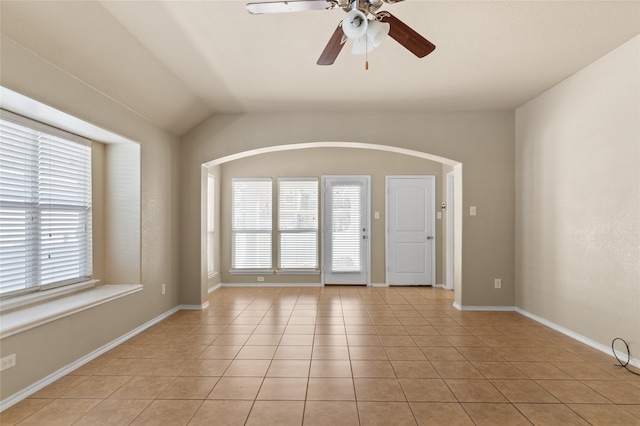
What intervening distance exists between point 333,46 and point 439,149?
309 cm

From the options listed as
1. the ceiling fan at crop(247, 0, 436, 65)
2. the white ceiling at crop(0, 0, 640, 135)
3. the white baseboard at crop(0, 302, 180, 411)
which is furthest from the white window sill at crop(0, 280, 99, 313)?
the ceiling fan at crop(247, 0, 436, 65)

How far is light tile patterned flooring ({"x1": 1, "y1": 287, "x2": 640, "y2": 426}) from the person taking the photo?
2.24 m

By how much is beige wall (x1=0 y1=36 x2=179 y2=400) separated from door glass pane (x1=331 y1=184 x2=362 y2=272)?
288 cm

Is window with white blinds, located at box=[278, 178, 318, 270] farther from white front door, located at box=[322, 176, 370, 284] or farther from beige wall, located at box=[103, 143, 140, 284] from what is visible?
beige wall, located at box=[103, 143, 140, 284]

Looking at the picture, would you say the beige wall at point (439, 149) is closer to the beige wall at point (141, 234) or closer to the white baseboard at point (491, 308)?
the white baseboard at point (491, 308)

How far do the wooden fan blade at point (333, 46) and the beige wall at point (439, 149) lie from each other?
8.23 ft

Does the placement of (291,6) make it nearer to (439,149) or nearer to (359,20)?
(359,20)

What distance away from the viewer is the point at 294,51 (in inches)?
123

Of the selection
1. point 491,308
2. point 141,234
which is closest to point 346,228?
point 491,308

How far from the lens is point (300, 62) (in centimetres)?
335

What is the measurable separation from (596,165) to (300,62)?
116 inches

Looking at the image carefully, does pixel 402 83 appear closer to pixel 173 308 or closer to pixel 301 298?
pixel 301 298

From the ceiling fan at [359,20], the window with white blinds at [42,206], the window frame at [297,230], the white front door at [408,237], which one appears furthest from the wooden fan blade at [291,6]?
the white front door at [408,237]

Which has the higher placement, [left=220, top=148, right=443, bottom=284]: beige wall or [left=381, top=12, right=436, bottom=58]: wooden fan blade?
[left=381, top=12, right=436, bottom=58]: wooden fan blade
